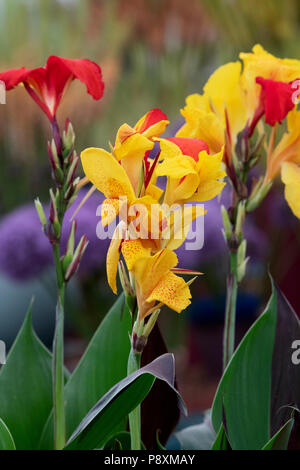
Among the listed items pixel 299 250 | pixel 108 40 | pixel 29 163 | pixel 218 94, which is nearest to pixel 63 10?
pixel 108 40

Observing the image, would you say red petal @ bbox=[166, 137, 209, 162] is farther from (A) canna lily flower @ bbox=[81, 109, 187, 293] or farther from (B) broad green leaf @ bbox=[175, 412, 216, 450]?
(B) broad green leaf @ bbox=[175, 412, 216, 450]

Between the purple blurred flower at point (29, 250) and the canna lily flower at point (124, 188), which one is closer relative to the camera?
the canna lily flower at point (124, 188)

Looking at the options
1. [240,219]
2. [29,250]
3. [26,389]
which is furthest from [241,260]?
[29,250]

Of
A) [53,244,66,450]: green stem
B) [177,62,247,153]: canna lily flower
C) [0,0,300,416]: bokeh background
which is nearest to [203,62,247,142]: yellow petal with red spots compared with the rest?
[177,62,247,153]: canna lily flower

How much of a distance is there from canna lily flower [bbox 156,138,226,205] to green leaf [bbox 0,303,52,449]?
0.12m

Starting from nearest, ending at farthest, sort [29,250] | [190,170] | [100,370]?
[190,170]
[100,370]
[29,250]

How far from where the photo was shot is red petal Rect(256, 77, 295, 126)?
255mm

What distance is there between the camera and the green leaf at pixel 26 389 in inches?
11.5

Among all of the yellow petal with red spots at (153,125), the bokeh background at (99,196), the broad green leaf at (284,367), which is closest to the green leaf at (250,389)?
the broad green leaf at (284,367)

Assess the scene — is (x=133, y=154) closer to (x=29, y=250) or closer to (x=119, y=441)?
(x=119, y=441)

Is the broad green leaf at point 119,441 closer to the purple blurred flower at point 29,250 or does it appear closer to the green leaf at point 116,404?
the green leaf at point 116,404

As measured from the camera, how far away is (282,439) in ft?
0.81

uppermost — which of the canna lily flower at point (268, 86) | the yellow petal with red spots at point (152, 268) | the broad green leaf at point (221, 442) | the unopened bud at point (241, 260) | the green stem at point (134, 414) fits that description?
the canna lily flower at point (268, 86)

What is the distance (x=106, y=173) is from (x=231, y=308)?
0.29 ft
